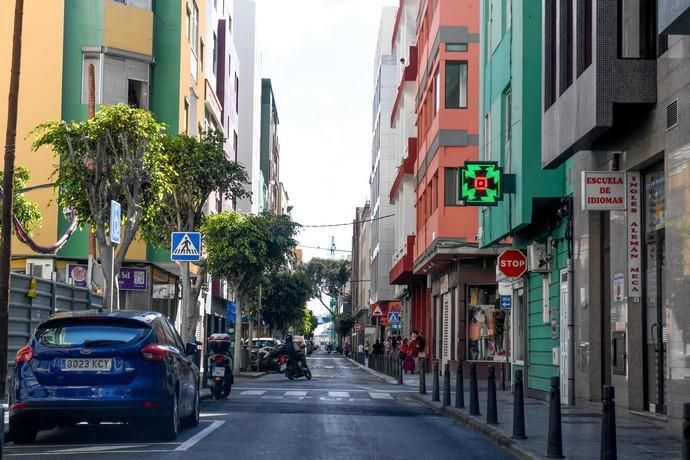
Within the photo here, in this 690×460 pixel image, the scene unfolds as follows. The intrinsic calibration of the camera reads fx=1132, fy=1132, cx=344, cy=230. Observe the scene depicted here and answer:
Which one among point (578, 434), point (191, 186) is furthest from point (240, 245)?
point (578, 434)

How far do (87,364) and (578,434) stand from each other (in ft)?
20.9

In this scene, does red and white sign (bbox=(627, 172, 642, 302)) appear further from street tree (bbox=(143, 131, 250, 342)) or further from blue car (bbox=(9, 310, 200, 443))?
street tree (bbox=(143, 131, 250, 342))

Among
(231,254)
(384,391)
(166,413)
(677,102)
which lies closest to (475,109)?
(231,254)

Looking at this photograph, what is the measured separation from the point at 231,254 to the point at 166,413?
28.8 m

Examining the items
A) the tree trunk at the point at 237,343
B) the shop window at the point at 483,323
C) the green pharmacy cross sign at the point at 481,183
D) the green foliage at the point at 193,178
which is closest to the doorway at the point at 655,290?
the green pharmacy cross sign at the point at 481,183

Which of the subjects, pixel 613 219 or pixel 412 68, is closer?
pixel 613 219

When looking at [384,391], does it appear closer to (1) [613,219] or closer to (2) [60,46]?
(1) [613,219]

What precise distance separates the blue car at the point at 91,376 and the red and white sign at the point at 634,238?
7.51m

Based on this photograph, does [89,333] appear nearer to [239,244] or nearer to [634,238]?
[634,238]

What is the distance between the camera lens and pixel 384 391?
30141 mm

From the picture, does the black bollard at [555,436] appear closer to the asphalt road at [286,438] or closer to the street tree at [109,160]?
the asphalt road at [286,438]

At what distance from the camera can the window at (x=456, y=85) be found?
40.1 m

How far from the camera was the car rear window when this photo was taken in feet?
42.9

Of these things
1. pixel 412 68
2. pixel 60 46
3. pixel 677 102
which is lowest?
pixel 677 102
